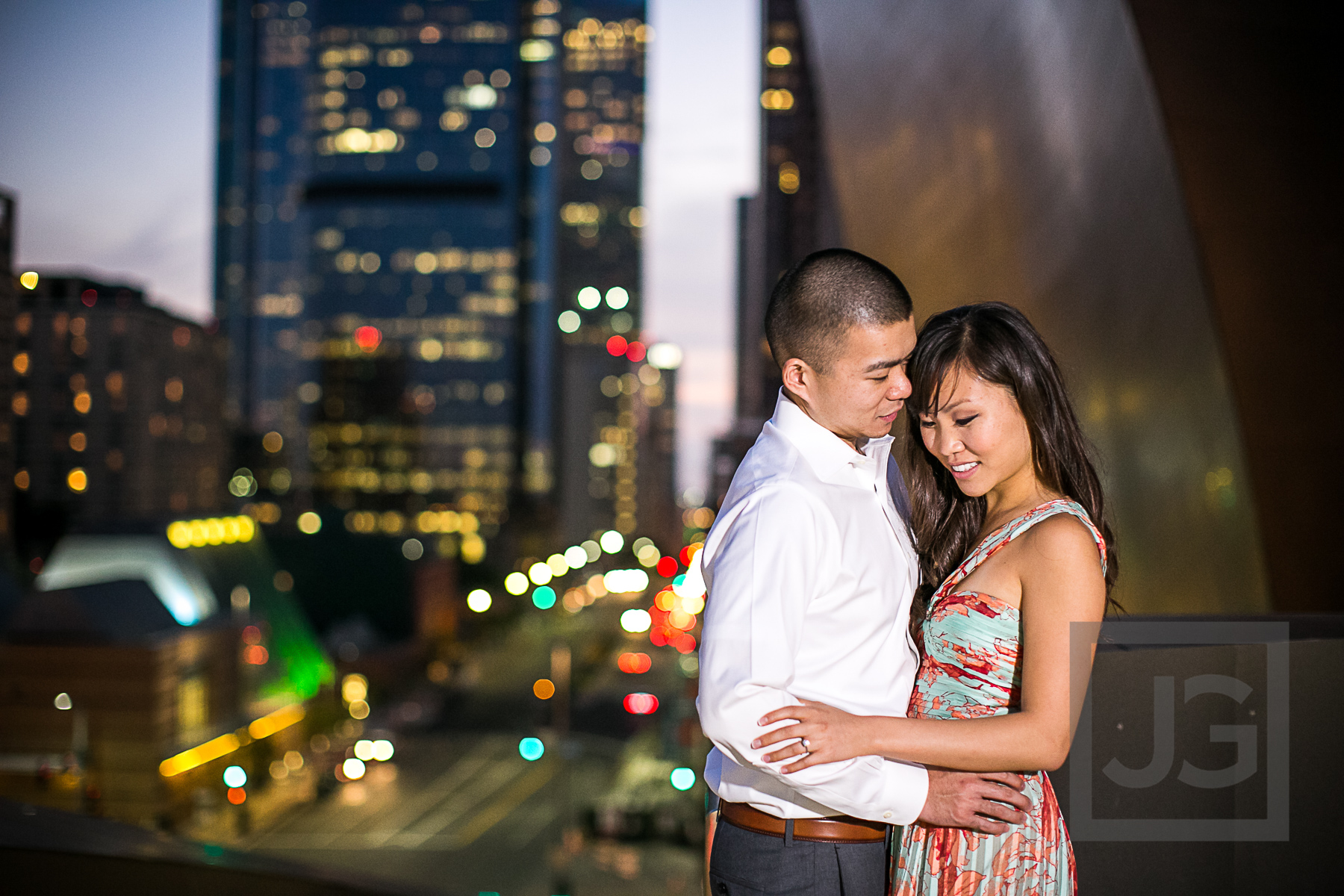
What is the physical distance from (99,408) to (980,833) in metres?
44.1

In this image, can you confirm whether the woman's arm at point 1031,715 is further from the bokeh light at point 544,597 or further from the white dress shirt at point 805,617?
the bokeh light at point 544,597

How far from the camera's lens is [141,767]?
19891 mm

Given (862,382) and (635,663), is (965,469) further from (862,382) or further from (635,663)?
(635,663)

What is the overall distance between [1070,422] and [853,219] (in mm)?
11751

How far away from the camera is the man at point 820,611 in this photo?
1.66 metres

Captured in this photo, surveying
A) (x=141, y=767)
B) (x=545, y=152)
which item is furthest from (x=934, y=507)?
(x=545, y=152)

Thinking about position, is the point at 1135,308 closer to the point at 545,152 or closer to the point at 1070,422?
the point at 1070,422

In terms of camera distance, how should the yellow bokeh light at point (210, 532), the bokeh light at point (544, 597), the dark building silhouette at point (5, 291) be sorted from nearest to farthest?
1. the bokeh light at point (544, 597)
2. the dark building silhouette at point (5, 291)
3. the yellow bokeh light at point (210, 532)

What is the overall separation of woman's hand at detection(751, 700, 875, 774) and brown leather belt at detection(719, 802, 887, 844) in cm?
27

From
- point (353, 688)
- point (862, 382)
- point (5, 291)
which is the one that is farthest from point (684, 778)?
point (353, 688)

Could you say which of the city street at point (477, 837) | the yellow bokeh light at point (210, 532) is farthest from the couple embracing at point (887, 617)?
the yellow bokeh light at point (210, 532)

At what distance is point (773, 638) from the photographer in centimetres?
165

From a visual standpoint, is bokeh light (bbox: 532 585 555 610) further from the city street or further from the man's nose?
the man's nose

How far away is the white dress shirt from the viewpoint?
5.42 ft
